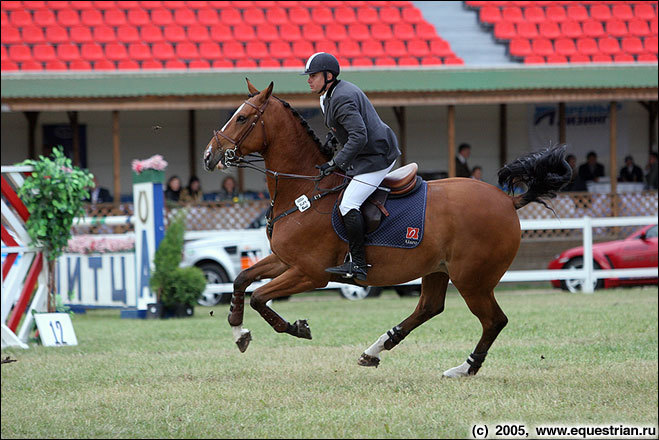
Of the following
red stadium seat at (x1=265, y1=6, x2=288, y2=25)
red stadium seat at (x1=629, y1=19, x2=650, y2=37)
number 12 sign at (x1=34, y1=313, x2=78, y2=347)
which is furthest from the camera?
red stadium seat at (x1=629, y1=19, x2=650, y2=37)

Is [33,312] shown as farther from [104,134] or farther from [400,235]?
[104,134]

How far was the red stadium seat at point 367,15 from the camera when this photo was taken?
76.3 feet

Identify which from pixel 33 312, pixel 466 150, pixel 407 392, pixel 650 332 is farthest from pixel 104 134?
pixel 407 392

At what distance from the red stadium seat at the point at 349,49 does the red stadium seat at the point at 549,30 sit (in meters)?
4.86

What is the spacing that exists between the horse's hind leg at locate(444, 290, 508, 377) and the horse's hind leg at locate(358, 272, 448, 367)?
337 millimetres

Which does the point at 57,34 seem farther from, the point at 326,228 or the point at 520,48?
the point at 326,228

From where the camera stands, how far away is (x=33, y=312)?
1125 centimetres

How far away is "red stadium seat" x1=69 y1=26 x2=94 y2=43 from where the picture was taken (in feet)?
71.4

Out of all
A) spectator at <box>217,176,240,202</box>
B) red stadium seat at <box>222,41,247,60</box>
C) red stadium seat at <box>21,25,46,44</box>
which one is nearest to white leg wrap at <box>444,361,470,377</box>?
spectator at <box>217,176,240,202</box>

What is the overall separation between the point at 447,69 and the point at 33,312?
1199 centimetres

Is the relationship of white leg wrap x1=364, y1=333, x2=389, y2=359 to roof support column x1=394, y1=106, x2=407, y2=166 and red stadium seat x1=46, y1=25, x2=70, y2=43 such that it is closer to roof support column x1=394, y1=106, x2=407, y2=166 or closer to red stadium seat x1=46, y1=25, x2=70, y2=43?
roof support column x1=394, y1=106, x2=407, y2=166

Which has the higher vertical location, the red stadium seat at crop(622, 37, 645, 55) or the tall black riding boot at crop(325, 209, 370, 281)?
the red stadium seat at crop(622, 37, 645, 55)

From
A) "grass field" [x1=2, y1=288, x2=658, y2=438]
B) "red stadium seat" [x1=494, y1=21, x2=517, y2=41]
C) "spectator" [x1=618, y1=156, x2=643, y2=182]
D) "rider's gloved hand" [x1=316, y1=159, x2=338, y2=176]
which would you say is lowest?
"grass field" [x1=2, y1=288, x2=658, y2=438]

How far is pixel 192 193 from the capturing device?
20.5 metres
